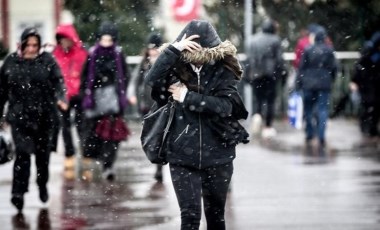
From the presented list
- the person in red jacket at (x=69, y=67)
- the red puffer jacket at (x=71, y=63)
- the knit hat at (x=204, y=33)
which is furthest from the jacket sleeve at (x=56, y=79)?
the knit hat at (x=204, y=33)

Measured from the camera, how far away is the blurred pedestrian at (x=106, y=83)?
14.0 metres

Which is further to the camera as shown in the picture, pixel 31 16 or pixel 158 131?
pixel 31 16

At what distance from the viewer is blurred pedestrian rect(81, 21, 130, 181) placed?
46.0 ft

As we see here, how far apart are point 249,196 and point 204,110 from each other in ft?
Answer: 14.8

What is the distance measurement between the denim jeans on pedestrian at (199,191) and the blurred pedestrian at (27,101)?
11.7ft

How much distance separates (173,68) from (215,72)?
28cm

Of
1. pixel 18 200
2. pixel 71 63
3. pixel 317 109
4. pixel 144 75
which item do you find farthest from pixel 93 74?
pixel 317 109

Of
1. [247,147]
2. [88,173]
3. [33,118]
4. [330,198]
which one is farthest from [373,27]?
[33,118]

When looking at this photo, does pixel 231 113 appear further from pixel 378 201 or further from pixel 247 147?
pixel 247 147

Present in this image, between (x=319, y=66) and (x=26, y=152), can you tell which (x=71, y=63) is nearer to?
(x=26, y=152)

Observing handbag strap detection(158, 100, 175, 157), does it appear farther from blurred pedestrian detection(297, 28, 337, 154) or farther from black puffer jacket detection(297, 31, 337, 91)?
black puffer jacket detection(297, 31, 337, 91)

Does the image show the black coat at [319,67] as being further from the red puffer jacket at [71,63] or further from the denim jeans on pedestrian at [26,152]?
the denim jeans on pedestrian at [26,152]

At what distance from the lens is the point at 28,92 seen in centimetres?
1156

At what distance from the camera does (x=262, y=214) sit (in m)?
11.2
